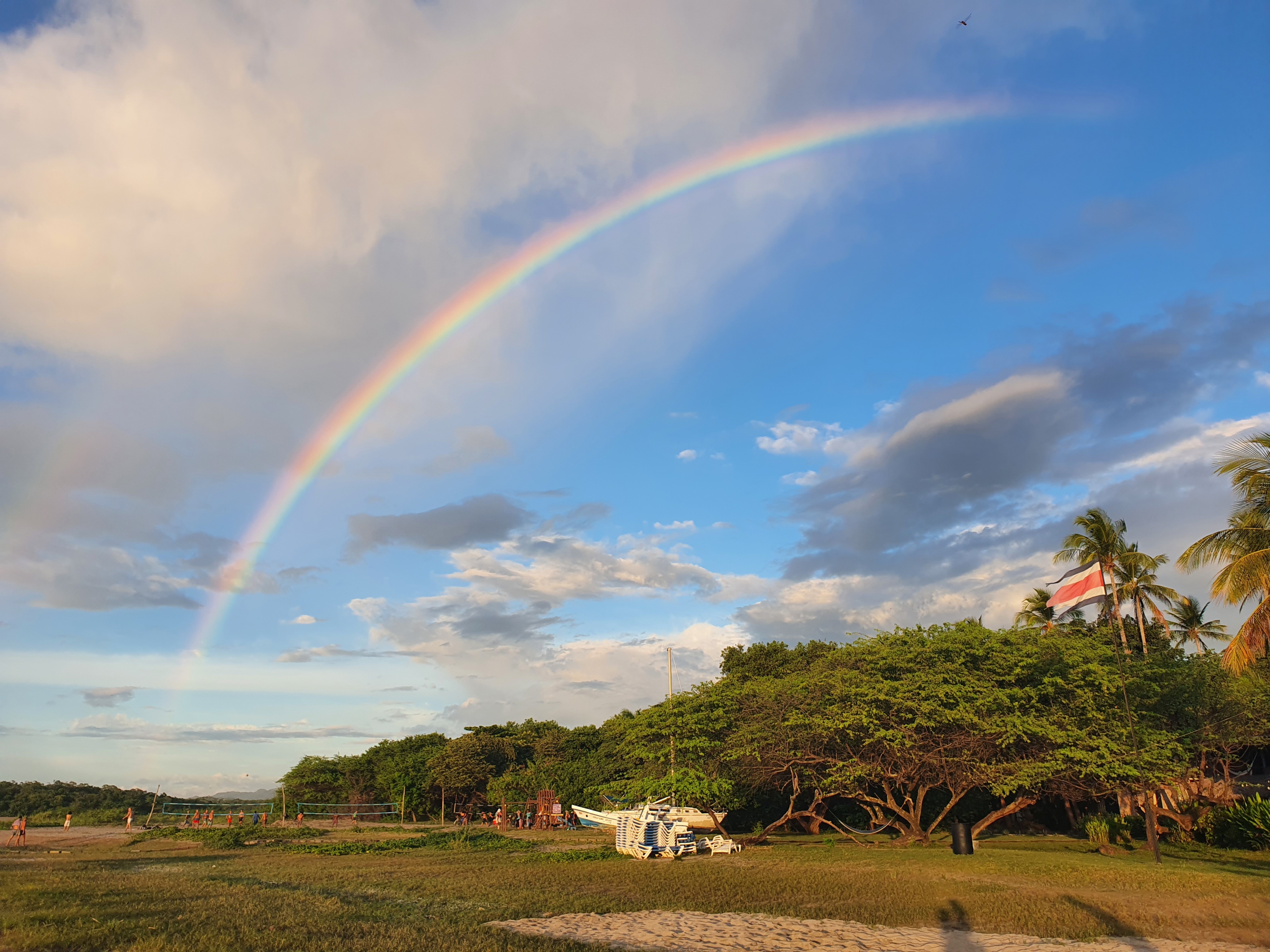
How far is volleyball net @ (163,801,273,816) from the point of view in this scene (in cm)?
4662

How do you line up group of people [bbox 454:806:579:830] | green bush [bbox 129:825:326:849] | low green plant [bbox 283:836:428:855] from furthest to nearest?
group of people [bbox 454:806:579:830] → green bush [bbox 129:825:326:849] → low green plant [bbox 283:836:428:855]

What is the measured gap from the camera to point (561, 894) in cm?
1460

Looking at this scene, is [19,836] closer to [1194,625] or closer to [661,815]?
[661,815]

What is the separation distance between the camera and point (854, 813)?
34.9 m

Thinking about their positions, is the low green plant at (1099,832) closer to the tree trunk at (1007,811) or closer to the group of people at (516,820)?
the tree trunk at (1007,811)

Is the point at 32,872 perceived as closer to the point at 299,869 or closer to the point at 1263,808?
the point at 299,869

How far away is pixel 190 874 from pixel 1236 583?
83.3 ft

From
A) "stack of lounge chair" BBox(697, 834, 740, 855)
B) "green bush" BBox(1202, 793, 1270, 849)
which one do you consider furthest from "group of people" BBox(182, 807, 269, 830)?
"green bush" BBox(1202, 793, 1270, 849)

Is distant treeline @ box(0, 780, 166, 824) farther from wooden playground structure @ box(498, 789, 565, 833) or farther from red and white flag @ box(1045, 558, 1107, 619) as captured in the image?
red and white flag @ box(1045, 558, 1107, 619)

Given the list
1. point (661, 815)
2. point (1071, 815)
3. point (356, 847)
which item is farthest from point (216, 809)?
point (1071, 815)

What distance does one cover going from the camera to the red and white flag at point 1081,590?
20391mm

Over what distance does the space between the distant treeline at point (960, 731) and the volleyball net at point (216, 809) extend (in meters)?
28.4

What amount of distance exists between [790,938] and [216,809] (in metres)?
56.6

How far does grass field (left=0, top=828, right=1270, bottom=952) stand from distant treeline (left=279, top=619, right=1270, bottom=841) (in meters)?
2.36
